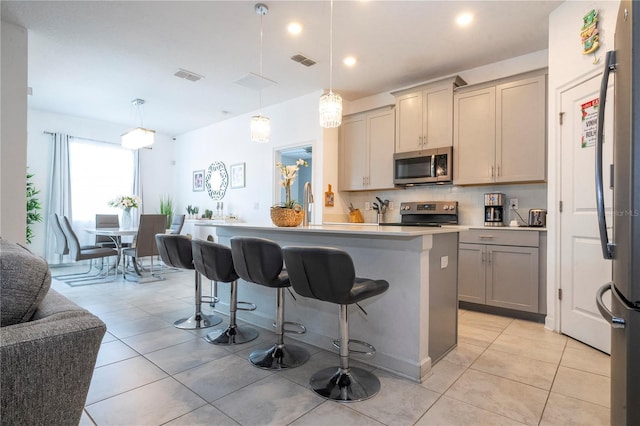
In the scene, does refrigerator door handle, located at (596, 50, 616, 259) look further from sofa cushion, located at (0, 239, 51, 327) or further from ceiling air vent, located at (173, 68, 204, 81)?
ceiling air vent, located at (173, 68, 204, 81)

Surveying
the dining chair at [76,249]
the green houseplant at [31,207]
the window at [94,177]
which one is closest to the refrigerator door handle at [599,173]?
the dining chair at [76,249]

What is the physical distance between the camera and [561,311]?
9.46 feet

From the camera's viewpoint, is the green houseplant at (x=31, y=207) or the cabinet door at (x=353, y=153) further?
Result: the green houseplant at (x=31, y=207)

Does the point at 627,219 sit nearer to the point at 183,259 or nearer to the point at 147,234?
the point at 183,259

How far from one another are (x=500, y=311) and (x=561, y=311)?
24.0 inches

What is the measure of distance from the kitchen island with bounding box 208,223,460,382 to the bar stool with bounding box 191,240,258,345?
425mm

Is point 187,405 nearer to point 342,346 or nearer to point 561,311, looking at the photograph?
A: point 342,346

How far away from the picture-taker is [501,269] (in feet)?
11.0

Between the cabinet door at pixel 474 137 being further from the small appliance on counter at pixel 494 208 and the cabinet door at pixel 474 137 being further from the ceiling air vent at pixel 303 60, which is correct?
the ceiling air vent at pixel 303 60

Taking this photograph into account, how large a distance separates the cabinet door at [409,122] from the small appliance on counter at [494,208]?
1062mm

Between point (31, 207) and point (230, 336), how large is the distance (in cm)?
517

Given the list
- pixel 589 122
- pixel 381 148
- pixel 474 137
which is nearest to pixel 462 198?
pixel 474 137

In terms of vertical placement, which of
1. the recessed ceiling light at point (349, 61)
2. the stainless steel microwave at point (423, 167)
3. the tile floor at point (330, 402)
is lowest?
the tile floor at point (330, 402)

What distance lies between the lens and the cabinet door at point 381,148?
4516 millimetres
